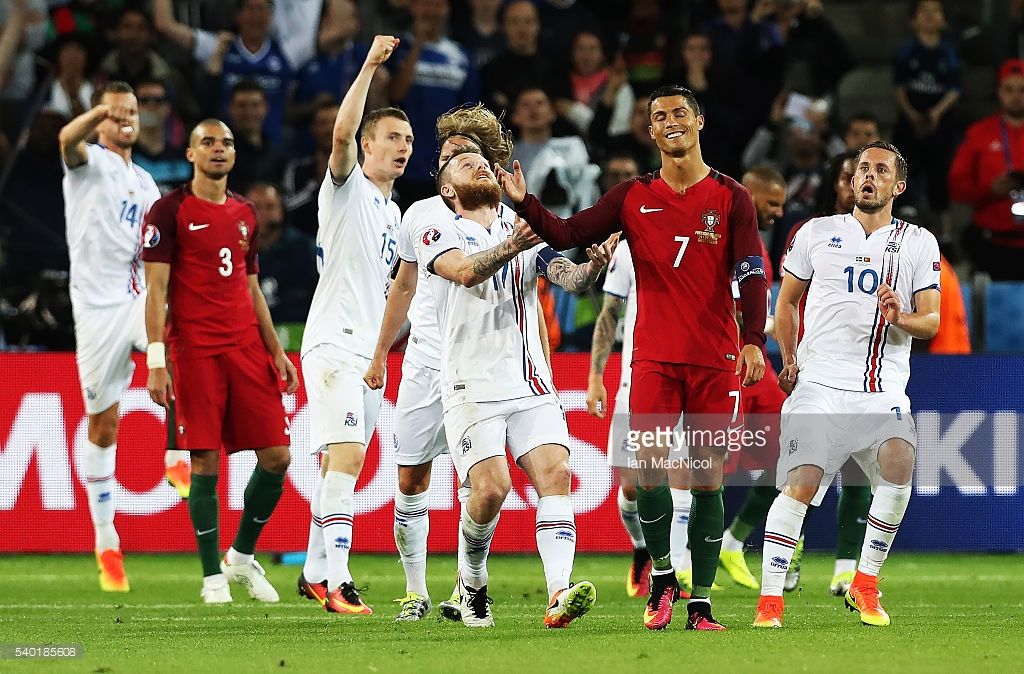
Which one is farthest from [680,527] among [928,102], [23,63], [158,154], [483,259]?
[23,63]

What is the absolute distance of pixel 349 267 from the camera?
29.6 ft

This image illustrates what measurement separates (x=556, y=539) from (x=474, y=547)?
1.55 feet

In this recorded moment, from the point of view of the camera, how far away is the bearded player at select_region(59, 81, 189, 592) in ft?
34.1

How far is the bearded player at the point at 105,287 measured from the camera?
10391 millimetres

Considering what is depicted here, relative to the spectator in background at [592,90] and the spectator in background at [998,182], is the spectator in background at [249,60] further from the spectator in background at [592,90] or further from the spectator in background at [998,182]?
the spectator in background at [998,182]

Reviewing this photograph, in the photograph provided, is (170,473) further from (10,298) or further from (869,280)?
(869,280)

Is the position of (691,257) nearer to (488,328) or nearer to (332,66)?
(488,328)

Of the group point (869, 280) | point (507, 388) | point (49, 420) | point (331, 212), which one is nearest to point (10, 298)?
point (49, 420)

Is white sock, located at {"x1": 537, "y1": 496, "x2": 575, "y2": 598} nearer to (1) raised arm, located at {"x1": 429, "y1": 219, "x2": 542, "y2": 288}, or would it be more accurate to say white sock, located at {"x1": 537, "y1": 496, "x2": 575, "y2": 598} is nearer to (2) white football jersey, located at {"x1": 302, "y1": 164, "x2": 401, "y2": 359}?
(1) raised arm, located at {"x1": 429, "y1": 219, "x2": 542, "y2": 288}

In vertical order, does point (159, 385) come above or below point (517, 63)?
below

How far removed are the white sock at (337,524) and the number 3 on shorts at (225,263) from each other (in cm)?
144

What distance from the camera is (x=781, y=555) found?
7844mm

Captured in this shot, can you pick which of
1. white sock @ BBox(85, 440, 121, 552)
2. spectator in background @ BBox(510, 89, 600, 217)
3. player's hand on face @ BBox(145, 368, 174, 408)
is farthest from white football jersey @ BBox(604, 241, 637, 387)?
white sock @ BBox(85, 440, 121, 552)

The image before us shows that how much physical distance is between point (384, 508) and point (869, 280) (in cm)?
462
